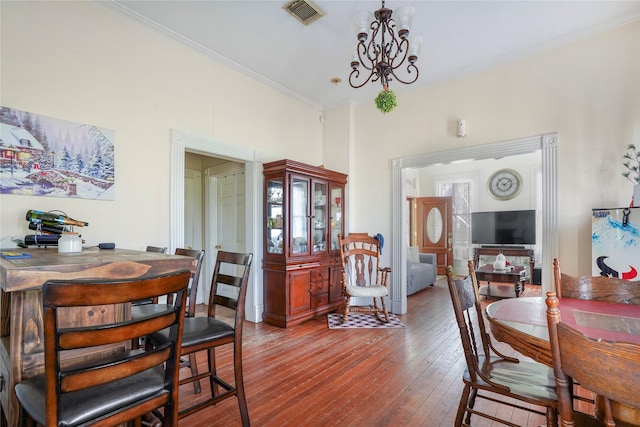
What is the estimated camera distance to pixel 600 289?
2.04 metres

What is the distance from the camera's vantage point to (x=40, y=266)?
1.13 meters

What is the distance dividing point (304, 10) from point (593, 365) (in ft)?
10.5

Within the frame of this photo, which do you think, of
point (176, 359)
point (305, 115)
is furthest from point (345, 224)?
point (176, 359)

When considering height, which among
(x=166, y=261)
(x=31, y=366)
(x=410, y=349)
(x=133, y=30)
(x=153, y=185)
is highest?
(x=133, y=30)

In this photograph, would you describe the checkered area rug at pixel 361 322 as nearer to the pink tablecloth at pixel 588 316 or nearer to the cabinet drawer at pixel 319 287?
the cabinet drawer at pixel 319 287

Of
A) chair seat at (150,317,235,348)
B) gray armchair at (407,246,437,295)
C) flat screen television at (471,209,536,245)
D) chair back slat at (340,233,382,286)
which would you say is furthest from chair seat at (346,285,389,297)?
flat screen television at (471,209,536,245)

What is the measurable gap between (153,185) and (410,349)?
3099 mm

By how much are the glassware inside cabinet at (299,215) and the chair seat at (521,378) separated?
2705mm

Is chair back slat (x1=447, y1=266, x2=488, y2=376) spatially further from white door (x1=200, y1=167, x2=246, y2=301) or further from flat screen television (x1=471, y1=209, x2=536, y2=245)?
flat screen television (x1=471, y1=209, x2=536, y2=245)

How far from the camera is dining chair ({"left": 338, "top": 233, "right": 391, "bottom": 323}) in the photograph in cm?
417

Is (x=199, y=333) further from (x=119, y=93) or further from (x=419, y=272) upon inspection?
(x=419, y=272)

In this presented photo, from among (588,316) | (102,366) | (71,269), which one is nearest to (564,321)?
(588,316)

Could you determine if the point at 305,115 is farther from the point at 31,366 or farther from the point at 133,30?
the point at 31,366

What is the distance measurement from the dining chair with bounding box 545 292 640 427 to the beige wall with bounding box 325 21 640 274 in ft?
9.56
